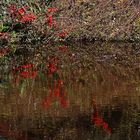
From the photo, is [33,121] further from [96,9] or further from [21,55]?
[96,9]

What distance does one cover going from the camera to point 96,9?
1003 inches

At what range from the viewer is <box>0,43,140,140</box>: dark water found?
9164 mm

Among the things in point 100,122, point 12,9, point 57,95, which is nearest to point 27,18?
point 12,9

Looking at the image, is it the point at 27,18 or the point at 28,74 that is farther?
the point at 27,18

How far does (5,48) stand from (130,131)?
1312cm

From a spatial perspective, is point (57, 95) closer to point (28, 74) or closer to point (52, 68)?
point (28, 74)

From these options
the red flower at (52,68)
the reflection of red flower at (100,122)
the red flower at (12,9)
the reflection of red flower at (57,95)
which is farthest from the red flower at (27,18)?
the reflection of red flower at (100,122)

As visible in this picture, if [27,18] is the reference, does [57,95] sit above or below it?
below

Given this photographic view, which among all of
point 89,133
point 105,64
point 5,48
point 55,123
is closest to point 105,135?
point 89,133

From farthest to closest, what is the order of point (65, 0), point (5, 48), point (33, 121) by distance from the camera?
1. point (65, 0)
2. point (5, 48)
3. point (33, 121)

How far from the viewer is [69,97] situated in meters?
11.8

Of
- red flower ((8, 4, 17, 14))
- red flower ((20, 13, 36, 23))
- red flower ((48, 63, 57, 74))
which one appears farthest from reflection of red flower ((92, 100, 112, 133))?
red flower ((8, 4, 17, 14))

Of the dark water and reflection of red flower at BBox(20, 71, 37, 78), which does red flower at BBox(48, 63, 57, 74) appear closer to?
the dark water

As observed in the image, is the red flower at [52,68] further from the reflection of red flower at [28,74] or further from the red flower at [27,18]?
the red flower at [27,18]
